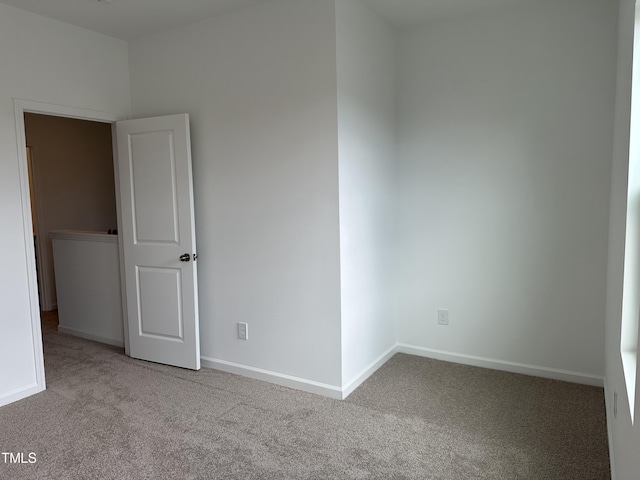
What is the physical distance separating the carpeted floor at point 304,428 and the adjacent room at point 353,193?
0.09 feet

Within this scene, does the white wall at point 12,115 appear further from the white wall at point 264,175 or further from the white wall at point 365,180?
the white wall at point 365,180

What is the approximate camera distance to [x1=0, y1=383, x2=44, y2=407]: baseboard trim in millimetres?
3131

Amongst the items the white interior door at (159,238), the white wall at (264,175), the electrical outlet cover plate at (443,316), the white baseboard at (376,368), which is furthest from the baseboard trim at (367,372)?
the white interior door at (159,238)

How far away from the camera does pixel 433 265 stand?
3814mm

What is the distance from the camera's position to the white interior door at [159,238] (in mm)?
3564

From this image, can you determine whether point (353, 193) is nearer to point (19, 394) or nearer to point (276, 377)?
point (276, 377)

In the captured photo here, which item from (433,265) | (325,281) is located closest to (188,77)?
(325,281)

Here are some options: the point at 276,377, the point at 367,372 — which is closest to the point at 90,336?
the point at 276,377

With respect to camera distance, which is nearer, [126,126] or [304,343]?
[304,343]

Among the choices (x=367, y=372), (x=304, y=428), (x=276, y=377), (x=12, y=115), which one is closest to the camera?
(x=304, y=428)

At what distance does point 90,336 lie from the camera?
450cm

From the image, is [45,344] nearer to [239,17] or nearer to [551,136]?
[239,17]

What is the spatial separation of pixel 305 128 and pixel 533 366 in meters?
2.40

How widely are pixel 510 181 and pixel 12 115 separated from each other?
351 centimetres
